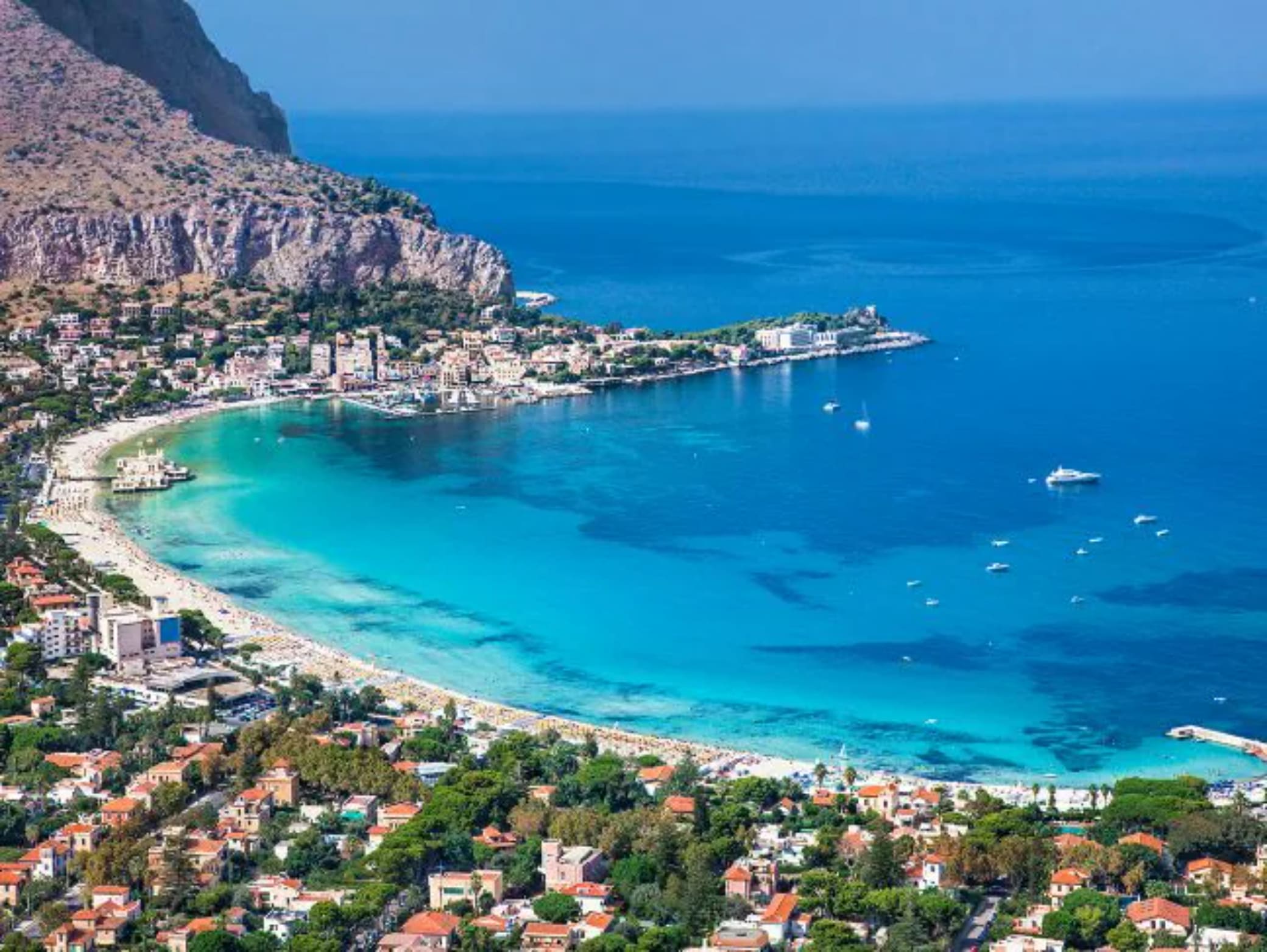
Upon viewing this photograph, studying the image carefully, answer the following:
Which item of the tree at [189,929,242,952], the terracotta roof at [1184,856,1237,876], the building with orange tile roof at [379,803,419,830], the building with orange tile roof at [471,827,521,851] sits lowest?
the tree at [189,929,242,952]

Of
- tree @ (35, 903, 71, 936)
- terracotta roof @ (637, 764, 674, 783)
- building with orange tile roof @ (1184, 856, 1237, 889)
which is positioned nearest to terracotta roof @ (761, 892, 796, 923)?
terracotta roof @ (637, 764, 674, 783)

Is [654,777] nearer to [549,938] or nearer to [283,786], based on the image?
[283,786]

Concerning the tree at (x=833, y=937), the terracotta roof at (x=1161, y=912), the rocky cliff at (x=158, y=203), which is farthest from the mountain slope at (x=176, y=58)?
the terracotta roof at (x=1161, y=912)

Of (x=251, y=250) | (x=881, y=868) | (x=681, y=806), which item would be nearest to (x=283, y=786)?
(x=681, y=806)

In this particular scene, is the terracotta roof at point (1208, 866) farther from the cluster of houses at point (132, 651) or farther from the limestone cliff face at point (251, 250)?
the limestone cliff face at point (251, 250)

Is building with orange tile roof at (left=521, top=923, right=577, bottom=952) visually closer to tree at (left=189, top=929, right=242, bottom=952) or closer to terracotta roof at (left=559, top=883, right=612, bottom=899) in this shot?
terracotta roof at (left=559, top=883, right=612, bottom=899)

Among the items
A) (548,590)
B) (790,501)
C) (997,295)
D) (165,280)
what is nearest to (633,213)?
(997,295)

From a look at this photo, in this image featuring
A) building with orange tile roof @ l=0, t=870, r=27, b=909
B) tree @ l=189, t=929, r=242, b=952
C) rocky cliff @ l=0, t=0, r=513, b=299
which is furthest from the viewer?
rocky cliff @ l=0, t=0, r=513, b=299
